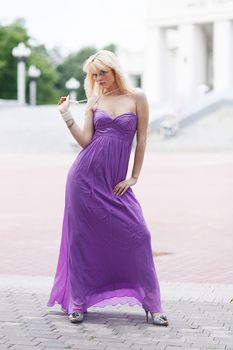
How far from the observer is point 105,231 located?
211 inches

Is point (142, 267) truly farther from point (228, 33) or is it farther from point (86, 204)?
point (228, 33)

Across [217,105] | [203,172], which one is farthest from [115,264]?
[217,105]

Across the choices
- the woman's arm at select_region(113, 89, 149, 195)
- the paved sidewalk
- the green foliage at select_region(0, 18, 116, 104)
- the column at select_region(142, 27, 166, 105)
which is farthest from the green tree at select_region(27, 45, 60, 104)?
the woman's arm at select_region(113, 89, 149, 195)

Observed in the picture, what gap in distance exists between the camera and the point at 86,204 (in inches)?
210

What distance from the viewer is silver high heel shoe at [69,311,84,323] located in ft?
17.3

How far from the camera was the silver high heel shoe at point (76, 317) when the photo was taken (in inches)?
207

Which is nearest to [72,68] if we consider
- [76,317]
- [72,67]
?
[72,67]

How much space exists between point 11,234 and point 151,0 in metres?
60.7

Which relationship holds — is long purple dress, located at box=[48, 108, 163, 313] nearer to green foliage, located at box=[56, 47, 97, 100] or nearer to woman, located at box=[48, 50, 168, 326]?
woman, located at box=[48, 50, 168, 326]

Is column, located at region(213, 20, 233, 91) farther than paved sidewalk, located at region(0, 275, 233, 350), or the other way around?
column, located at region(213, 20, 233, 91)

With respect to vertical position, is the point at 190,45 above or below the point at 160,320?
below

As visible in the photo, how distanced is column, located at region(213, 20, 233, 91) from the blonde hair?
199 ft

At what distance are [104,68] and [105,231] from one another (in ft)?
3.50

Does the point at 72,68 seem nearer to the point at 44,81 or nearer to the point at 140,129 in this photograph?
the point at 44,81
